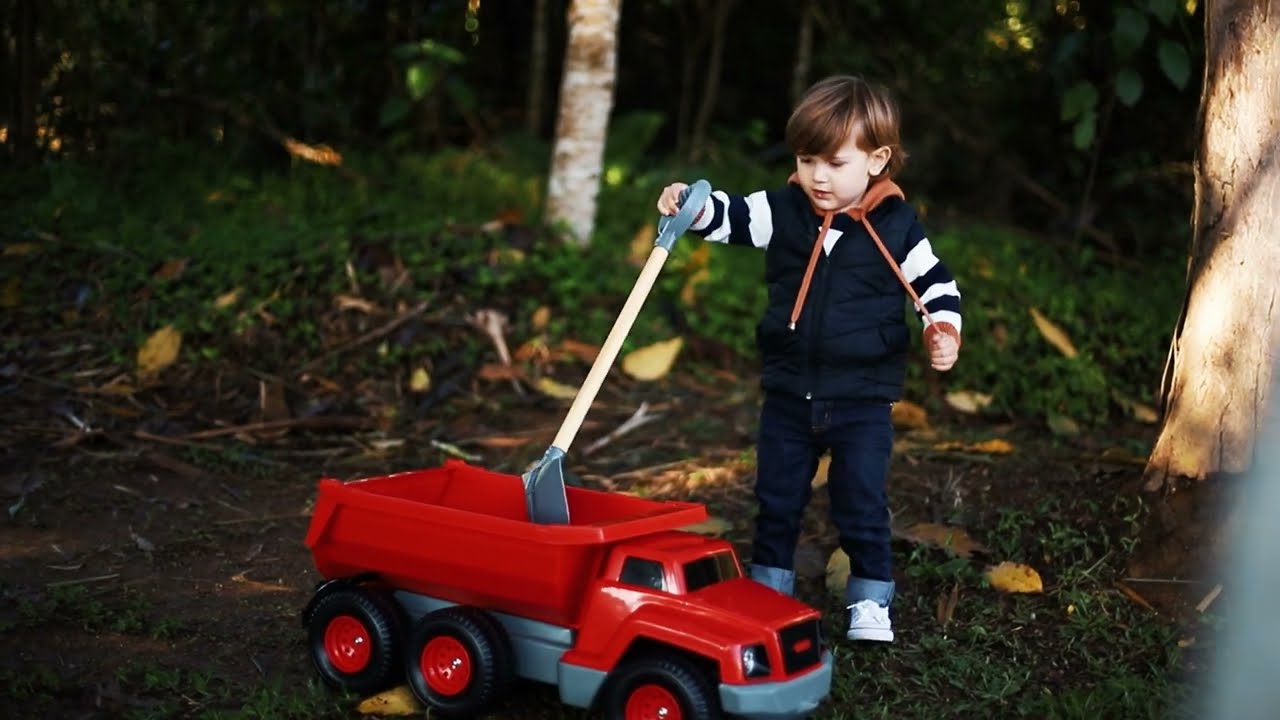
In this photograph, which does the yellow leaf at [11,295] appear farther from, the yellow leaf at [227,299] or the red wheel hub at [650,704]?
the red wheel hub at [650,704]

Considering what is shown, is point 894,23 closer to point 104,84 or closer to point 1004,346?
point 1004,346

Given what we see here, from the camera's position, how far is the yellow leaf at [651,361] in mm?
6266

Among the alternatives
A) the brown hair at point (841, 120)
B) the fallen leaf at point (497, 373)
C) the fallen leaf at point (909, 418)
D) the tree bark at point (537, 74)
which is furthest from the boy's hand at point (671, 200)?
the tree bark at point (537, 74)

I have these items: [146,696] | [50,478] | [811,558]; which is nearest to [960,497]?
[811,558]

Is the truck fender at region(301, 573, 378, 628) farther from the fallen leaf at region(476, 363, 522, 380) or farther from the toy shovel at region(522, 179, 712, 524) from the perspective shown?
the fallen leaf at region(476, 363, 522, 380)

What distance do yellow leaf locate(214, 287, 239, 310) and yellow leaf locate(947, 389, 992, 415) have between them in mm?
3168

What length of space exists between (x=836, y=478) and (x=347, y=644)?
1.35m

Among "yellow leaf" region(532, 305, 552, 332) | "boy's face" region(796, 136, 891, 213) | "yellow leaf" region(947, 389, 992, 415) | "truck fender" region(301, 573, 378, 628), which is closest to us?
"truck fender" region(301, 573, 378, 628)

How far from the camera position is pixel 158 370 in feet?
19.3

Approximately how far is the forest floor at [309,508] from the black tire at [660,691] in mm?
386

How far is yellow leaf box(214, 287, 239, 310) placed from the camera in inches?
243

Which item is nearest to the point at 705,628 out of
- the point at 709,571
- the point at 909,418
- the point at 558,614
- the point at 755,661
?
the point at 755,661

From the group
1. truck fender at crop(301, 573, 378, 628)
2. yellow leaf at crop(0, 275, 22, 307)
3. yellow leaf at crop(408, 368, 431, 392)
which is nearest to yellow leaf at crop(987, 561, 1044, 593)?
truck fender at crop(301, 573, 378, 628)

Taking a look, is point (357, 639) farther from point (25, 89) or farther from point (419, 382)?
point (25, 89)
